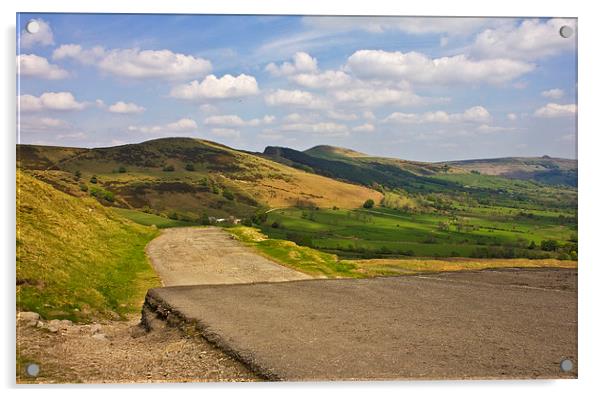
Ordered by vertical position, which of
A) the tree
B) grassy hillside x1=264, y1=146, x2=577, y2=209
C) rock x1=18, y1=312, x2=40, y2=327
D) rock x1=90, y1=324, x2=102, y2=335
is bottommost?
rock x1=90, y1=324, x2=102, y2=335

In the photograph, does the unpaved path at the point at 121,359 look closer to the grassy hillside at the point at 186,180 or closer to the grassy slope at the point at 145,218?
the grassy slope at the point at 145,218

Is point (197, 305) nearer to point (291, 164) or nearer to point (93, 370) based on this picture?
point (93, 370)

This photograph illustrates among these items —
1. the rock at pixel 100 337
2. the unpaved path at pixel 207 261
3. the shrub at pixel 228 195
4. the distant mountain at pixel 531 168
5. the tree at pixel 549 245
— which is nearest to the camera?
the rock at pixel 100 337

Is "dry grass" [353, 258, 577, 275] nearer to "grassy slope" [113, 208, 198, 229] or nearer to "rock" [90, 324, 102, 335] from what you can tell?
"grassy slope" [113, 208, 198, 229]

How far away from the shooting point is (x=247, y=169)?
1016cm

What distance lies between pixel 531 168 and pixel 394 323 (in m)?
4.13

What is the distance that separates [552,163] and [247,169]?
5.53 m

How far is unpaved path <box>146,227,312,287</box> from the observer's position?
9430mm

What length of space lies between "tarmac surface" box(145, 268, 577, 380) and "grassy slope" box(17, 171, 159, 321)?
2.29 ft

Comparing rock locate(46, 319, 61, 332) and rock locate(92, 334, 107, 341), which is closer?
rock locate(46, 319, 61, 332)

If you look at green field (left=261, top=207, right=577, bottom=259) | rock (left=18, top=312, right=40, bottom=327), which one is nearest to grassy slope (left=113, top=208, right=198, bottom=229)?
green field (left=261, top=207, right=577, bottom=259)

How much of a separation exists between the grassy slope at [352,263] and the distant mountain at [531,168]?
157cm

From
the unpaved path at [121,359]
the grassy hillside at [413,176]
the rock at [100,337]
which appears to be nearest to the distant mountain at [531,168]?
the grassy hillside at [413,176]

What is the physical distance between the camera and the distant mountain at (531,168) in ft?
29.8
